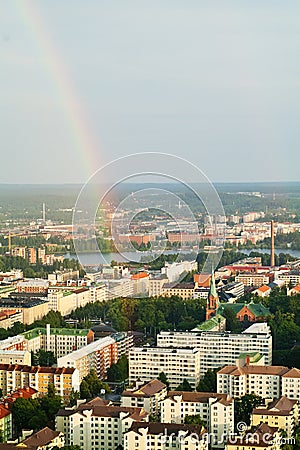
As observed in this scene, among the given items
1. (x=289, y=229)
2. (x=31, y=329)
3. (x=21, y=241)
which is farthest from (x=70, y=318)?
(x=289, y=229)

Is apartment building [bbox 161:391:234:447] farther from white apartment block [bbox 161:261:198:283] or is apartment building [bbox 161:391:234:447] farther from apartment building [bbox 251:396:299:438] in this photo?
white apartment block [bbox 161:261:198:283]

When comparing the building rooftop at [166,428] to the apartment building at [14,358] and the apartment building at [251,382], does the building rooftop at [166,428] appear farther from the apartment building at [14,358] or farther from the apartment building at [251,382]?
the apartment building at [14,358]

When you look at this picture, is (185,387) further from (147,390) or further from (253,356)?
(253,356)

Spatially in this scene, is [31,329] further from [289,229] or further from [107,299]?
[289,229]

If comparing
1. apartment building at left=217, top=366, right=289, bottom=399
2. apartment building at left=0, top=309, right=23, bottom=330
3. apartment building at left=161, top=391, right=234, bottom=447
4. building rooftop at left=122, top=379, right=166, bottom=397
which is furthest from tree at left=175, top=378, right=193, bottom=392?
apartment building at left=0, top=309, right=23, bottom=330

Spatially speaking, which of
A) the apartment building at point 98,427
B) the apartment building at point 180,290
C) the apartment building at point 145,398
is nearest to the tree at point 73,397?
the apartment building at point 145,398

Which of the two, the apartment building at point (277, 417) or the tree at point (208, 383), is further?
the tree at point (208, 383)

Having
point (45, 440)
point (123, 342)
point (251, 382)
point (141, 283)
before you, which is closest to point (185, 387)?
point (251, 382)

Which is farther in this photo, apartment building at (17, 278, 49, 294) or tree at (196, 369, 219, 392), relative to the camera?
apartment building at (17, 278, 49, 294)
